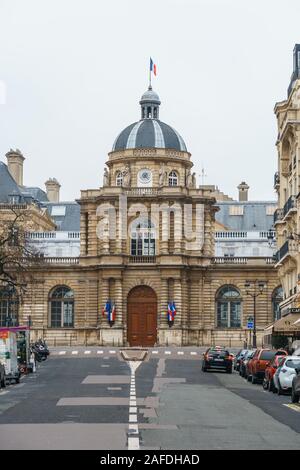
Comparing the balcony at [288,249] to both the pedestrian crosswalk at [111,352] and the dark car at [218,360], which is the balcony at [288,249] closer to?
the dark car at [218,360]

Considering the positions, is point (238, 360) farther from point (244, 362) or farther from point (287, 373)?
point (287, 373)

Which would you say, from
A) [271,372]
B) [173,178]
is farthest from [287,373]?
[173,178]

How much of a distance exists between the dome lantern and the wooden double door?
19.5m

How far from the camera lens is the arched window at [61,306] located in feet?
342

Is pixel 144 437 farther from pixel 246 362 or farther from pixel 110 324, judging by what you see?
pixel 110 324

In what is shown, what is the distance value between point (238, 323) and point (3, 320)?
21543mm

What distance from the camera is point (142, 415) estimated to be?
27234 millimetres

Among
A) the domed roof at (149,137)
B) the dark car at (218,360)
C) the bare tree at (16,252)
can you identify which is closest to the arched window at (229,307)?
the domed roof at (149,137)

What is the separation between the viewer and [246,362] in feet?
184

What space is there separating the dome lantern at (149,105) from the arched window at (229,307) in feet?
66.4

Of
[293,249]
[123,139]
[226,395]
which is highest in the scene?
[123,139]

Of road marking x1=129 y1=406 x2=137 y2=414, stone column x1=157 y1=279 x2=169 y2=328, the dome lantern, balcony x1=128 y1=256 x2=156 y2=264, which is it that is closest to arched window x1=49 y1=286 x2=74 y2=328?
balcony x1=128 y1=256 x2=156 y2=264

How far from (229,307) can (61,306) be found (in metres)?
15.3
